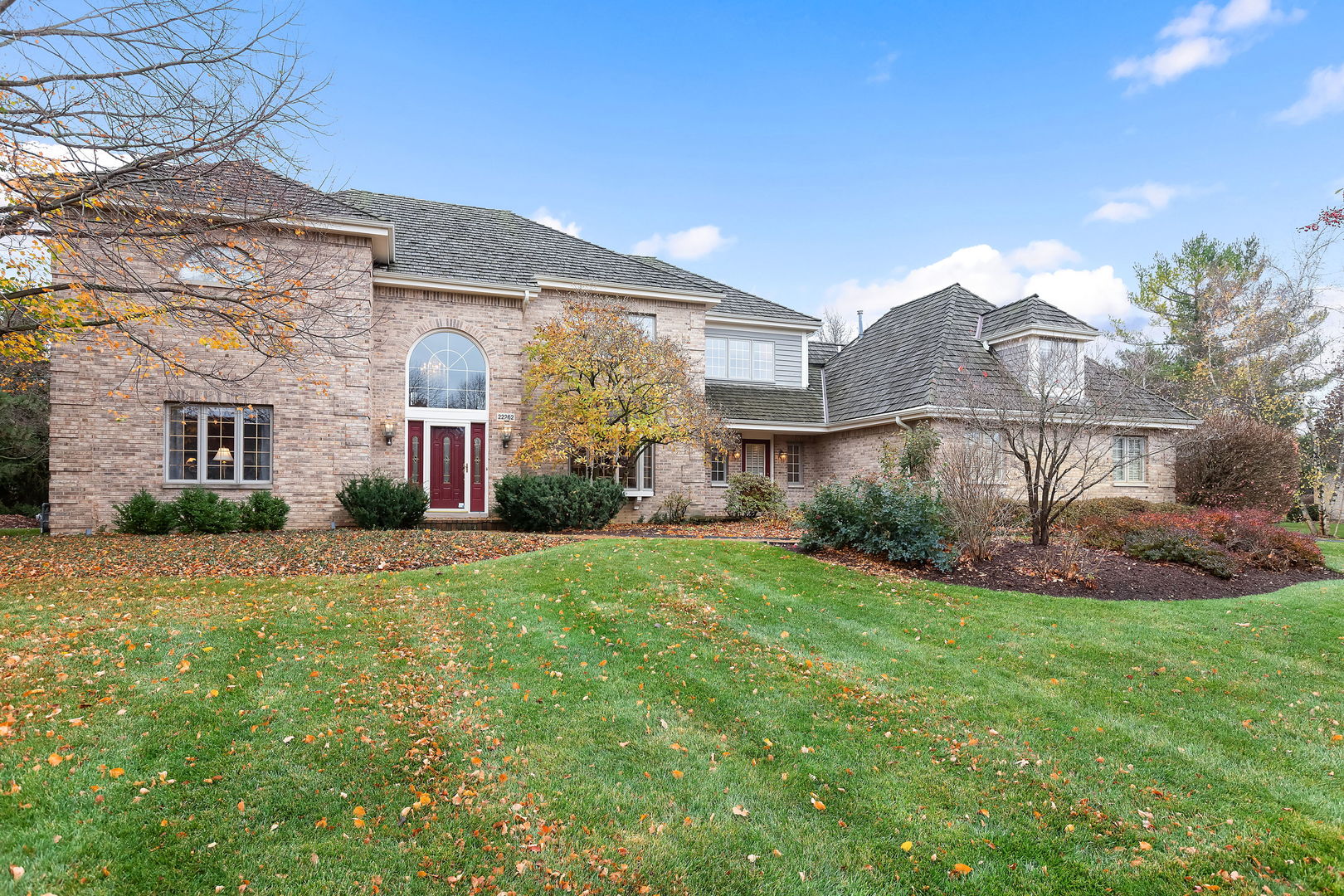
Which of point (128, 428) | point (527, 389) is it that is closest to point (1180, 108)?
point (527, 389)

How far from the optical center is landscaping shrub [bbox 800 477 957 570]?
394 inches

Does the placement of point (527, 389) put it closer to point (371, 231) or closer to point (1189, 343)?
point (371, 231)

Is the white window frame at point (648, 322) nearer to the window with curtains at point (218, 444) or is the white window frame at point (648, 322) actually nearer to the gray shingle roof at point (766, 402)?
the gray shingle roof at point (766, 402)

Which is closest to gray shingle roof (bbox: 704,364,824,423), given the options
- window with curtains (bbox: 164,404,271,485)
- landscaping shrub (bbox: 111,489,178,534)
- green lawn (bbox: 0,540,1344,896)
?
window with curtains (bbox: 164,404,271,485)

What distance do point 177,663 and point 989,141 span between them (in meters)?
18.1

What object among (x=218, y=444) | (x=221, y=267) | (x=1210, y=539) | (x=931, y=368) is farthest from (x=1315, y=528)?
(x=218, y=444)

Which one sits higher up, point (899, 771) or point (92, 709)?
point (92, 709)

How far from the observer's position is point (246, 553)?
9.89 metres

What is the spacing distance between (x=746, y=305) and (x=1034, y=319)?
26.1 ft

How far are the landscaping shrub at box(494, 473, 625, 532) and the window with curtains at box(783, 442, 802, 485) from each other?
7.54 m

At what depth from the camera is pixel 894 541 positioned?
10.2 m

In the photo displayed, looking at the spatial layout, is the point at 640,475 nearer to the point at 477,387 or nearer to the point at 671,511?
the point at 671,511

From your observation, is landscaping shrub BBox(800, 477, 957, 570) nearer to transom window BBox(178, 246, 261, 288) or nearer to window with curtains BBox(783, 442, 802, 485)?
transom window BBox(178, 246, 261, 288)

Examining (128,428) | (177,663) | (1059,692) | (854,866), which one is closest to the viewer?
(854,866)
